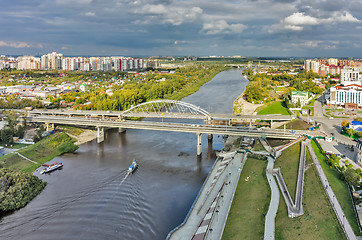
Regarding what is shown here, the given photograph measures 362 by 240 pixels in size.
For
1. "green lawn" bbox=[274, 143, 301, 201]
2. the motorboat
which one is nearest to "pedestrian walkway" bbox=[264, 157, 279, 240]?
"green lawn" bbox=[274, 143, 301, 201]

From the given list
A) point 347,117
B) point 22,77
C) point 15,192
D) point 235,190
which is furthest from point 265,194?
point 22,77

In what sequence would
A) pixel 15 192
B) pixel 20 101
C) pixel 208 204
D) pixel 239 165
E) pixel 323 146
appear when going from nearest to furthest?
1. pixel 208 204
2. pixel 15 192
3. pixel 239 165
4. pixel 323 146
5. pixel 20 101

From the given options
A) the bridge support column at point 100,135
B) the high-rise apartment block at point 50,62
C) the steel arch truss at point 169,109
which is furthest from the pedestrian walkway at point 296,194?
the high-rise apartment block at point 50,62

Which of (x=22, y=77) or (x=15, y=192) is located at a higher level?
(x=22, y=77)

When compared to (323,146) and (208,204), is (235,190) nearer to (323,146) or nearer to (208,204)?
(208,204)

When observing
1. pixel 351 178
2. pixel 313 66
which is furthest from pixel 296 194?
pixel 313 66

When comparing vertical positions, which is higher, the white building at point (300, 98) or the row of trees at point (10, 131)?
the white building at point (300, 98)

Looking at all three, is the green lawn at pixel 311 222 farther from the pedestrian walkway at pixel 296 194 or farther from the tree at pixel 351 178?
the tree at pixel 351 178

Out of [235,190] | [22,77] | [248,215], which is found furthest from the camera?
[22,77]
